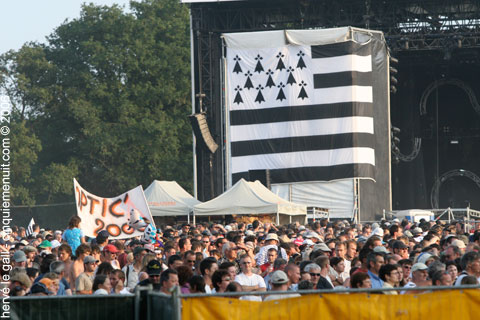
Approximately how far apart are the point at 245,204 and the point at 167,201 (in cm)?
376

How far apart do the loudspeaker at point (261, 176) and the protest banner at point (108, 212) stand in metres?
15.2

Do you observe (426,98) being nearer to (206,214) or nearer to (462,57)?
(462,57)

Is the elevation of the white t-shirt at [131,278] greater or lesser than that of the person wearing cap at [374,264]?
lesser

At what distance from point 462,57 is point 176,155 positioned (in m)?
20.3

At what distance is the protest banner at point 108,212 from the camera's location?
17938 millimetres

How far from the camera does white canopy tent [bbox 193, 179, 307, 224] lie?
27609 mm

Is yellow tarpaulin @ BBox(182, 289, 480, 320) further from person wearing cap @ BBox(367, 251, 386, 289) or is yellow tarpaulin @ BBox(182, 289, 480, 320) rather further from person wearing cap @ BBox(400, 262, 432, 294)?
person wearing cap @ BBox(367, 251, 386, 289)

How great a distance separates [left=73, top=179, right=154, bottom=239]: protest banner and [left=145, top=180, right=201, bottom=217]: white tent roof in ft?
37.5

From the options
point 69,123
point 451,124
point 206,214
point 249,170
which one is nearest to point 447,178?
point 451,124

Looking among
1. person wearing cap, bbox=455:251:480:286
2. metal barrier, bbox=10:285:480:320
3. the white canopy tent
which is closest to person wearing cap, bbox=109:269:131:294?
metal barrier, bbox=10:285:480:320

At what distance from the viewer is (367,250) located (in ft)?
36.2

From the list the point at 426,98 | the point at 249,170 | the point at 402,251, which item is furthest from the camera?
the point at 426,98

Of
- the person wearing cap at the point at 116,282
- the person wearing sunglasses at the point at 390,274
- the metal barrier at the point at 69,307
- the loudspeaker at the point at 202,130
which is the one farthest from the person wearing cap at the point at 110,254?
the loudspeaker at the point at 202,130

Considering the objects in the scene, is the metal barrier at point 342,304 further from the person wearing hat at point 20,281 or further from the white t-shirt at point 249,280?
the white t-shirt at point 249,280
